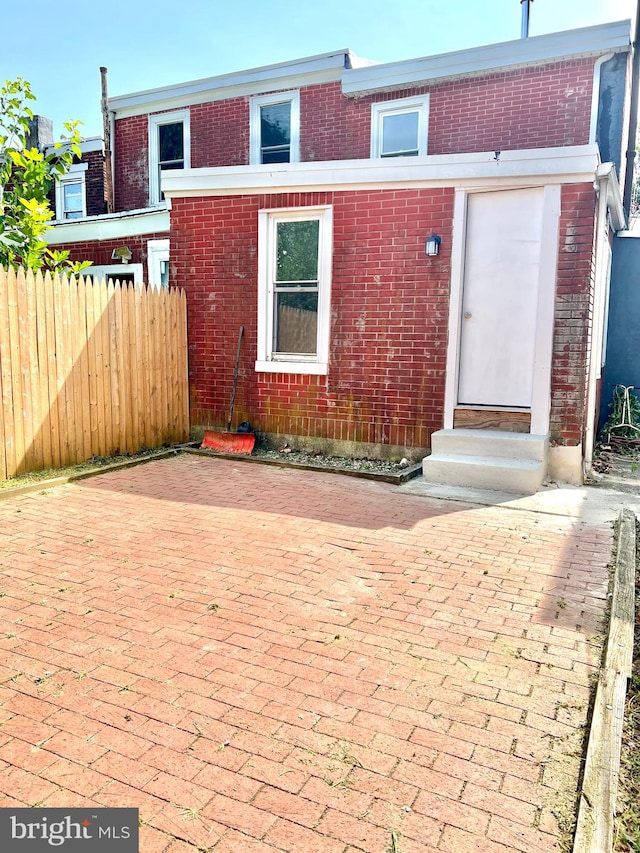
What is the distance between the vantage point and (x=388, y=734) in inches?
91.9

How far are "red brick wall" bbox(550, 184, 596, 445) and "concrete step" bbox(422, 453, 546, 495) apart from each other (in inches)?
24.4

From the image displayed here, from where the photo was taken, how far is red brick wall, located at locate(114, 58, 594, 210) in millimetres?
10344

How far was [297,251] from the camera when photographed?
773 cm

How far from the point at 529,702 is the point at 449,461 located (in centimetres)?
406

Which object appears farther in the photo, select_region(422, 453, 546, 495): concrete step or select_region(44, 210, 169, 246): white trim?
select_region(44, 210, 169, 246): white trim

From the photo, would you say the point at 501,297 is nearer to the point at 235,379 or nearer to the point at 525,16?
the point at 235,379

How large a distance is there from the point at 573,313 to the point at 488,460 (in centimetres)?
176

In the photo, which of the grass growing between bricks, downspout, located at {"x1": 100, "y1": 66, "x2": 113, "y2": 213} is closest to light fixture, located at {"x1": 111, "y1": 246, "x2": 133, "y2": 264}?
downspout, located at {"x1": 100, "y1": 66, "x2": 113, "y2": 213}

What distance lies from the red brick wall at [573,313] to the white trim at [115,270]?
8.41m

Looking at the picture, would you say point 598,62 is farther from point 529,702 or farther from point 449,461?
point 529,702

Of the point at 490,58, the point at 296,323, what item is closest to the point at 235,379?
the point at 296,323

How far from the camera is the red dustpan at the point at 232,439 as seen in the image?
7.90 meters

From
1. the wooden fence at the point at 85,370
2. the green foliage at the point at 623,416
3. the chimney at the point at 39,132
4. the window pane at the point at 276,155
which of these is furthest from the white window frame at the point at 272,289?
the chimney at the point at 39,132

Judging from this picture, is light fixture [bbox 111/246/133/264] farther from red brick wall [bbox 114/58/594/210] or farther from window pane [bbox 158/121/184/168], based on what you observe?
window pane [bbox 158/121/184/168]
